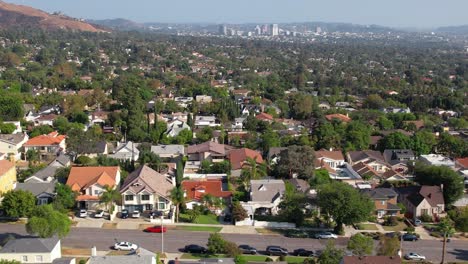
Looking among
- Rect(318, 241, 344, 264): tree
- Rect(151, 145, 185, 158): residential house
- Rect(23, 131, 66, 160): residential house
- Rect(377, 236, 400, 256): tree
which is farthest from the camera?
Rect(151, 145, 185, 158): residential house

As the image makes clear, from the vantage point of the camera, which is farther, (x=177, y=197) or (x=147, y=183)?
(x=147, y=183)

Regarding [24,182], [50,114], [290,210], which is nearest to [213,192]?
[290,210]

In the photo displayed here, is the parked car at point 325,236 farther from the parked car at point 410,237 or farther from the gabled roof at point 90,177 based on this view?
the gabled roof at point 90,177

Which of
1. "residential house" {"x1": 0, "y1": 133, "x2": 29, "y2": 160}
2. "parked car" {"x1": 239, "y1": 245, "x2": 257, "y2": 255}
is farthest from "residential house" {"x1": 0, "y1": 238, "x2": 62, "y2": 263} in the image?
"residential house" {"x1": 0, "y1": 133, "x2": 29, "y2": 160}

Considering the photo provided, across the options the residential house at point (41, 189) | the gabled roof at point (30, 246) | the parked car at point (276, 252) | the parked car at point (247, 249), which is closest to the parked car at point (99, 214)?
the residential house at point (41, 189)

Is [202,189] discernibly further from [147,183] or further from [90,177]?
[90,177]

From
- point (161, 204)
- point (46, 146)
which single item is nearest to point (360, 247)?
point (161, 204)

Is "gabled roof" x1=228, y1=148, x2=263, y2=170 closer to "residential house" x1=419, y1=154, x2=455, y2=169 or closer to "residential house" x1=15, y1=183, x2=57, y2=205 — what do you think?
"residential house" x1=419, y1=154, x2=455, y2=169
